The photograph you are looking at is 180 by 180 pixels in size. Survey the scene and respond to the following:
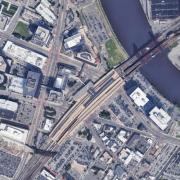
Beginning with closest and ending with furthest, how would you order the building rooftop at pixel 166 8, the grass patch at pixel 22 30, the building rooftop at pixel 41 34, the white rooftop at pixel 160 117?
the building rooftop at pixel 41 34, the grass patch at pixel 22 30, the building rooftop at pixel 166 8, the white rooftop at pixel 160 117

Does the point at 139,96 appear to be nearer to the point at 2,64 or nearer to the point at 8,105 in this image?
the point at 8,105

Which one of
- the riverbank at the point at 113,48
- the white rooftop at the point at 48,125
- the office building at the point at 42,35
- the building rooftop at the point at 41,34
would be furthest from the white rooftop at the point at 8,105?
the riverbank at the point at 113,48

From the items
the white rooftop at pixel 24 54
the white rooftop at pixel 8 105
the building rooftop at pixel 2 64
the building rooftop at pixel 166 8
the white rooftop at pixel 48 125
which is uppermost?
the building rooftop at pixel 166 8

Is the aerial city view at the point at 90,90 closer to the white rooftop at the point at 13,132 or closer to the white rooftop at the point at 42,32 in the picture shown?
the white rooftop at the point at 13,132

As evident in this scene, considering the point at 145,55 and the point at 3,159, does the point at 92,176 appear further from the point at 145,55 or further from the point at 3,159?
the point at 145,55

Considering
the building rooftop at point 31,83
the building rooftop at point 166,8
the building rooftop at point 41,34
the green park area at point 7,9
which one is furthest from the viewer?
the building rooftop at point 166,8

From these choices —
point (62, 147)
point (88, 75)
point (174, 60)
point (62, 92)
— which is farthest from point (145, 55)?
point (62, 147)
